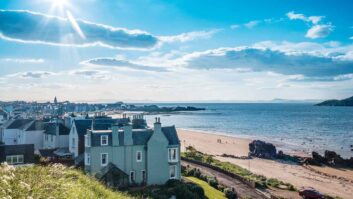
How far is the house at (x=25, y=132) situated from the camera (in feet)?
170

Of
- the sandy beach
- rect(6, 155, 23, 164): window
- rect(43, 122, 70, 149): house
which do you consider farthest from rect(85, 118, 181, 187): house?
the sandy beach

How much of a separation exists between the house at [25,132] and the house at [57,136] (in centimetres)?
286

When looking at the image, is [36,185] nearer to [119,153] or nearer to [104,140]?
[104,140]

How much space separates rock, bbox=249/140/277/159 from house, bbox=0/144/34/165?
174 ft

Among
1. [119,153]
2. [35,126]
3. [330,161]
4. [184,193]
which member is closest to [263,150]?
[330,161]

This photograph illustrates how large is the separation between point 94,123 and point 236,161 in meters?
36.5

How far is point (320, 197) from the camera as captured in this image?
40469 mm

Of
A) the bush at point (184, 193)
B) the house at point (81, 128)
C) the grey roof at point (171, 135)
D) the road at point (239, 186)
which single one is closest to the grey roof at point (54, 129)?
the house at point (81, 128)

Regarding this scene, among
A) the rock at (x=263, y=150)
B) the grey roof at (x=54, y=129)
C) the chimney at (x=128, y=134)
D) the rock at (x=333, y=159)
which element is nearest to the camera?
the chimney at (x=128, y=134)

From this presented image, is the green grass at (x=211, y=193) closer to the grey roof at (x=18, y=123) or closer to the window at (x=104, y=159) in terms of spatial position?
the window at (x=104, y=159)

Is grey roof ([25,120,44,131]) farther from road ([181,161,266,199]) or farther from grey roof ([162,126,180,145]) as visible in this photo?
road ([181,161,266,199])

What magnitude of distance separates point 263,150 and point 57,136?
4769cm

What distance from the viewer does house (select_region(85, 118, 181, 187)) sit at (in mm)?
35125

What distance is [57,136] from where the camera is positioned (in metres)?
47.8
